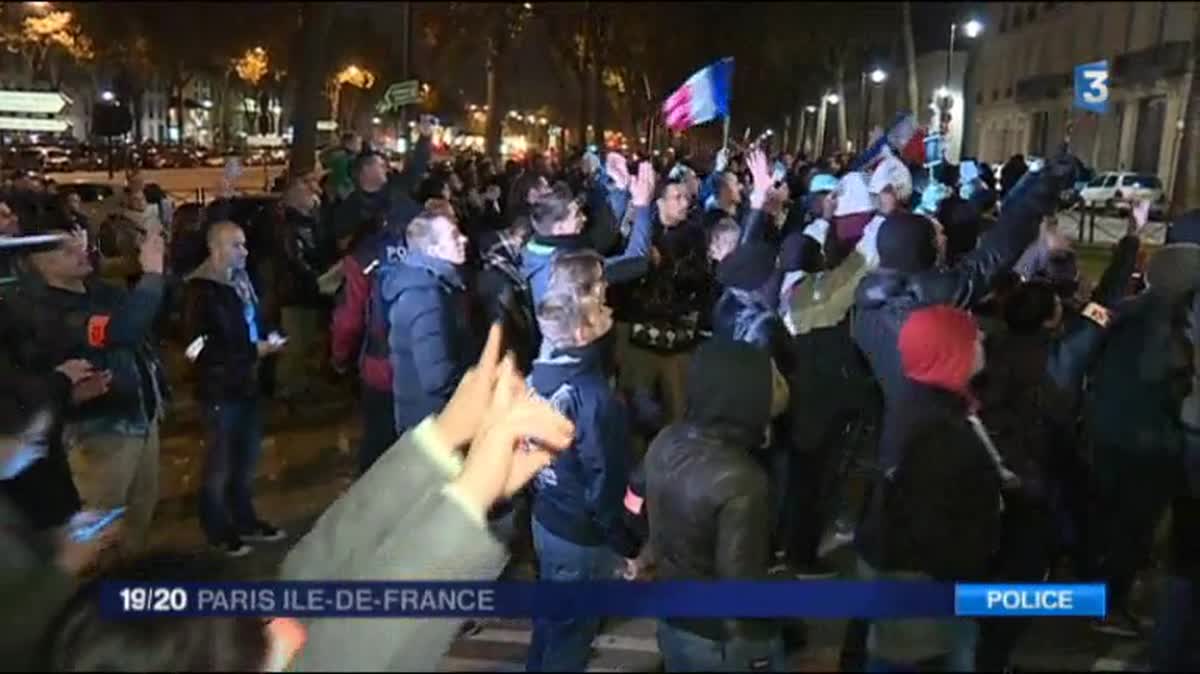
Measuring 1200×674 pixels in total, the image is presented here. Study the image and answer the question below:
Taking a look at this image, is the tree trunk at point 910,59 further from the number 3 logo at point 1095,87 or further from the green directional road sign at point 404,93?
the green directional road sign at point 404,93

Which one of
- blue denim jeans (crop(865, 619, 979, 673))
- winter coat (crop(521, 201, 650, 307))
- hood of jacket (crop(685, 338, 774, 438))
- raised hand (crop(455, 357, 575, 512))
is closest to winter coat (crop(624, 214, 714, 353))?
winter coat (crop(521, 201, 650, 307))

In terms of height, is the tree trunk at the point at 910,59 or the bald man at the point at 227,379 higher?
the tree trunk at the point at 910,59

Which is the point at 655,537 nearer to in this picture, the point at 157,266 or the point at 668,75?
the point at 157,266

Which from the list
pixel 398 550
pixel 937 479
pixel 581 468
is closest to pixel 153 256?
pixel 581 468

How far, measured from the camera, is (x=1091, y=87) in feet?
42.5

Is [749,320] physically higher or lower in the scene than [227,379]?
higher

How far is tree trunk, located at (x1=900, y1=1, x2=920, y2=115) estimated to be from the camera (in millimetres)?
12383

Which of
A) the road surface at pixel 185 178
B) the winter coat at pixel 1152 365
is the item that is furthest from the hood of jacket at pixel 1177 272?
the road surface at pixel 185 178

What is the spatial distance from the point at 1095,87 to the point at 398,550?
12647 mm

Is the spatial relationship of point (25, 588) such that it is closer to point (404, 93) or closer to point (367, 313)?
point (367, 313)

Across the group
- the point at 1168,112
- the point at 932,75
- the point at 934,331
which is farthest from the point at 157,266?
the point at 1168,112

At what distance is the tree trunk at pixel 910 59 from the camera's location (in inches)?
488

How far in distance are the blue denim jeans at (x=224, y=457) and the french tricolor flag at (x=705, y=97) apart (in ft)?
14.9

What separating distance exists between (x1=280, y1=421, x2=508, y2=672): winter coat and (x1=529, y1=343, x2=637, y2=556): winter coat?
1897 mm
